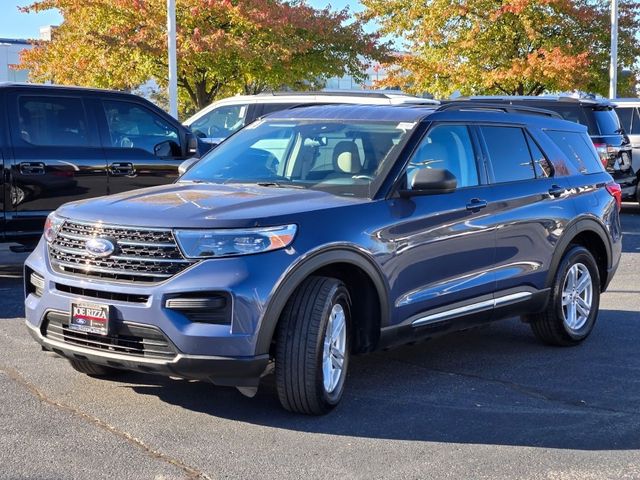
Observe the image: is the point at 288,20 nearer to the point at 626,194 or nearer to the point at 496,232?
the point at 626,194

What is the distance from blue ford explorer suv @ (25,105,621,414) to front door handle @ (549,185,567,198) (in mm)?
16

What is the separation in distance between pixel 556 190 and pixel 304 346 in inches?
120

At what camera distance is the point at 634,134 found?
727 inches

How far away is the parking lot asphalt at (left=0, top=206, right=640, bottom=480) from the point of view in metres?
4.73

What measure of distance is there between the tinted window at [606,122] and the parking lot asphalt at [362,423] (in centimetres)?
961

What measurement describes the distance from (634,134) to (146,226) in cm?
1510

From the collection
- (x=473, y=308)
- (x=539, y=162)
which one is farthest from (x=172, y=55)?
(x=473, y=308)

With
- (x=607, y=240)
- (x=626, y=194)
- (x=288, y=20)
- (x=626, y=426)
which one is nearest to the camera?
(x=626, y=426)

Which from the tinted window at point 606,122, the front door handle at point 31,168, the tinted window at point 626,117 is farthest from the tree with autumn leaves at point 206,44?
the front door handle at point 31,168

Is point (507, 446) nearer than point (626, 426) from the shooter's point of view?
Yes

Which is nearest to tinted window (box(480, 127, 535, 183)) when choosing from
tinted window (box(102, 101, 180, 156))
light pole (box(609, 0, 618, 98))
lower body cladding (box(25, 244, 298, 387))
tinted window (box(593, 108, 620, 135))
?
lower body cladding (box(25, 244, 298, 387))

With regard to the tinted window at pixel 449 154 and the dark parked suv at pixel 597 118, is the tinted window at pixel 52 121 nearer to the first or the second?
the tinted window at pixel 449 154

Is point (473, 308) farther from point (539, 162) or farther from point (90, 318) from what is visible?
point (90, 318)

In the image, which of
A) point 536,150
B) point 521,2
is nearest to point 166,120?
point 536,150
